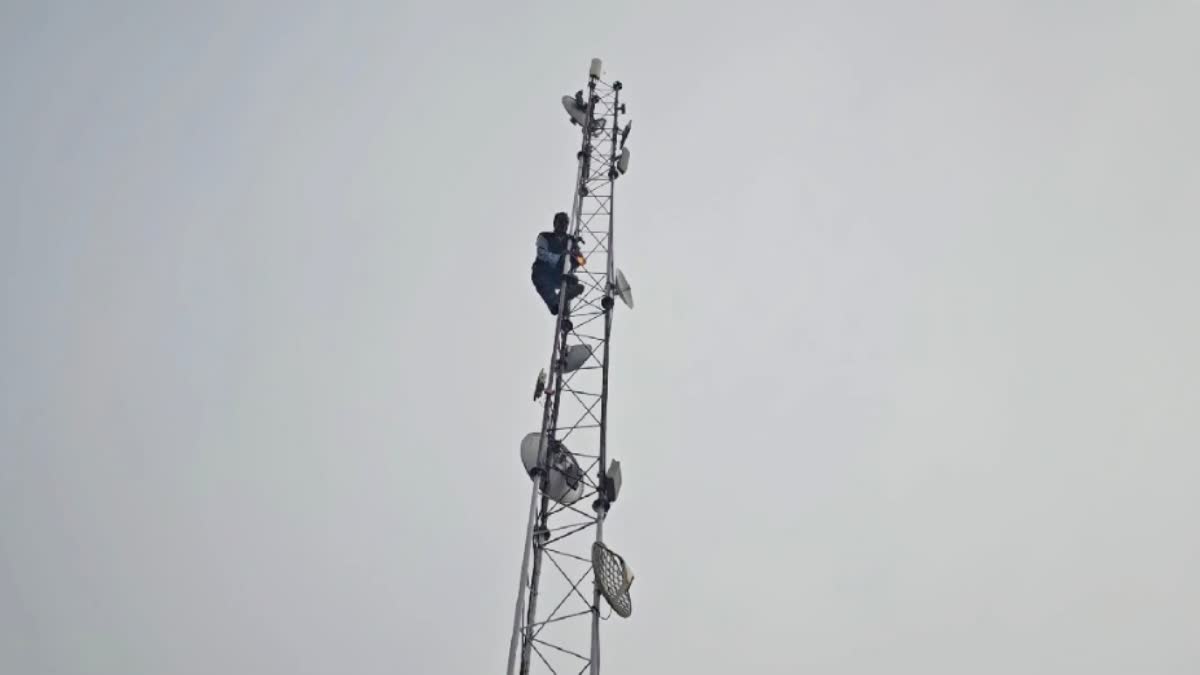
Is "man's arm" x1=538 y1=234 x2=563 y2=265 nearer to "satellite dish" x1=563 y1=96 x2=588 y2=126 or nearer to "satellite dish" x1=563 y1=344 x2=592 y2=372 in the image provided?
"satellite dish" x1=563 y1=344 x2=592 y2=372

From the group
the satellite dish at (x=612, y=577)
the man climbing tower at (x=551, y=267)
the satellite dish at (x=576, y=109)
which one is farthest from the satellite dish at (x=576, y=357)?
the satellite dish at (x=576, y=109)

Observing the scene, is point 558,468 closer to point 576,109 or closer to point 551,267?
point 551,267

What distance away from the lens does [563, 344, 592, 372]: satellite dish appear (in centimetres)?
1030

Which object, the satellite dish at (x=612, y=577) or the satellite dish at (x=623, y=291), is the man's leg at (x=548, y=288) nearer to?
the satellite dish at (x=623, y=291)

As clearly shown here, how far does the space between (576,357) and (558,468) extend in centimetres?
179

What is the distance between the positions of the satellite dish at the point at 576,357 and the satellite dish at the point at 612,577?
121 inches

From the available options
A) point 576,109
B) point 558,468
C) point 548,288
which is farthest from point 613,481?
point 576,109

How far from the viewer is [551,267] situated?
1077 cm

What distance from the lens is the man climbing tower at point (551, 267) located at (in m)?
10.7

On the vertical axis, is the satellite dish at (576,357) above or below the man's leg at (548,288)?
below

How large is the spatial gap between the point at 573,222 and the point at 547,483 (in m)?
4.42

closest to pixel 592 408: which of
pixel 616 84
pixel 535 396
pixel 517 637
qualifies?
pixel 535 396

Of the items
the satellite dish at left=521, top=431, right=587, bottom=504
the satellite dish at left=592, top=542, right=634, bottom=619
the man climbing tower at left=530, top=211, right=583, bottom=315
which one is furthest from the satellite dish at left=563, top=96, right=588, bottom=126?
the satellite dish at left=592, top=542, right=634, bottom=619

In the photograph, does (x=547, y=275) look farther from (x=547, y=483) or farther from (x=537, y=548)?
(x=537, y=548)
